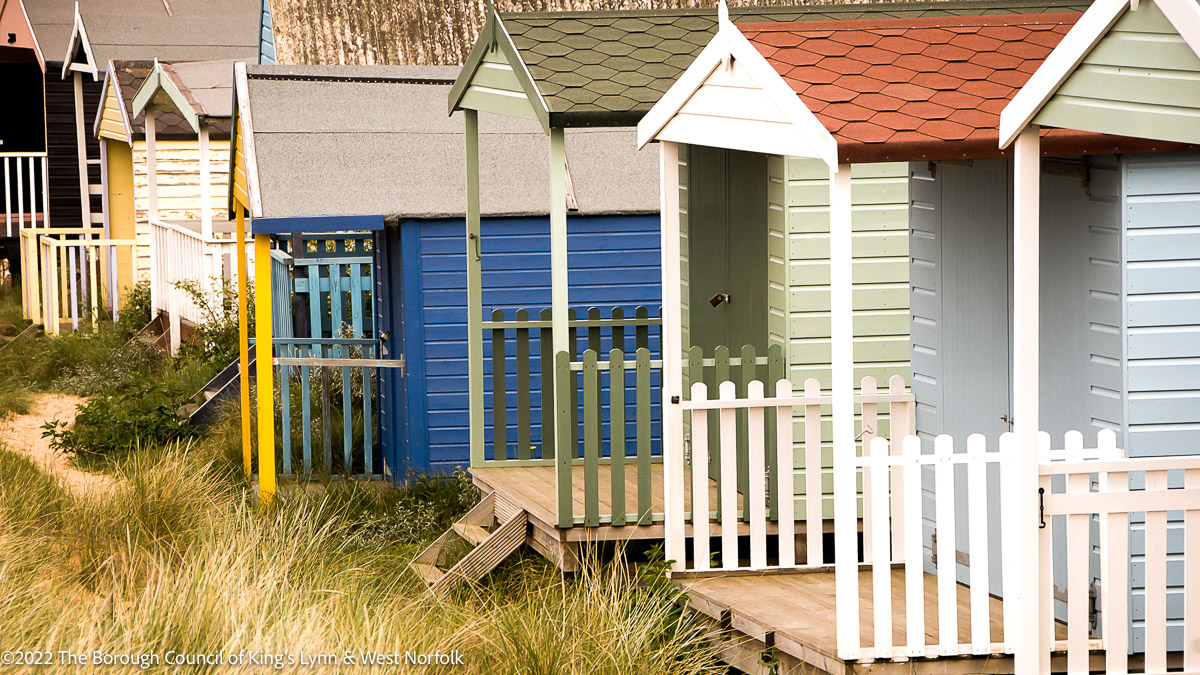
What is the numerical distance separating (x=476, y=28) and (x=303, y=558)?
879 centimetres

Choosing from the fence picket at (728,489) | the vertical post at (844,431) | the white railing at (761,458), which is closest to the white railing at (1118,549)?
the vertical post at (844,431)

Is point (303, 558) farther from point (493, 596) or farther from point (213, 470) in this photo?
point (213, 470)

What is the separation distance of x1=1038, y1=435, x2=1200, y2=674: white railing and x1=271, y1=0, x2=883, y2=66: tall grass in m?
9.49

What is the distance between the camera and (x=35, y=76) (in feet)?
80.7

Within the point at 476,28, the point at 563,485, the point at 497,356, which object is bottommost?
the point at 563,485

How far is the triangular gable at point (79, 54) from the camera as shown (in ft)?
63.0

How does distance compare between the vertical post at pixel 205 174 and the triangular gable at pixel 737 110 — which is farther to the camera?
the vertical post at pixel 205 174

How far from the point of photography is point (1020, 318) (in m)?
4.60

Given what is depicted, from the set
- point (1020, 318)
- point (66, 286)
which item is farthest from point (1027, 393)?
point (66, 286)

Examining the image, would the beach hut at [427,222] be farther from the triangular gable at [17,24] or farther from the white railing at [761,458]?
the triangular gable at [17,24]

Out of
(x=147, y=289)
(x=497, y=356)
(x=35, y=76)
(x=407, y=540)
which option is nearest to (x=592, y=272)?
(x=497, y=356)

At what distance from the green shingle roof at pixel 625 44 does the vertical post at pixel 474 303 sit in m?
1.17

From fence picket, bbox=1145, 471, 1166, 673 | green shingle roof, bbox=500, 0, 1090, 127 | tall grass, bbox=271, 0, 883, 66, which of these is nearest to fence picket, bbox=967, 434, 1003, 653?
fence picket, bbox=1145, 471, 1166, 673

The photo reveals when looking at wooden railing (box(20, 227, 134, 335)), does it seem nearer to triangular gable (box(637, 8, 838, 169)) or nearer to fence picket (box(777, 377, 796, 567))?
triangular gable (box(637, 8, 838, 169))
